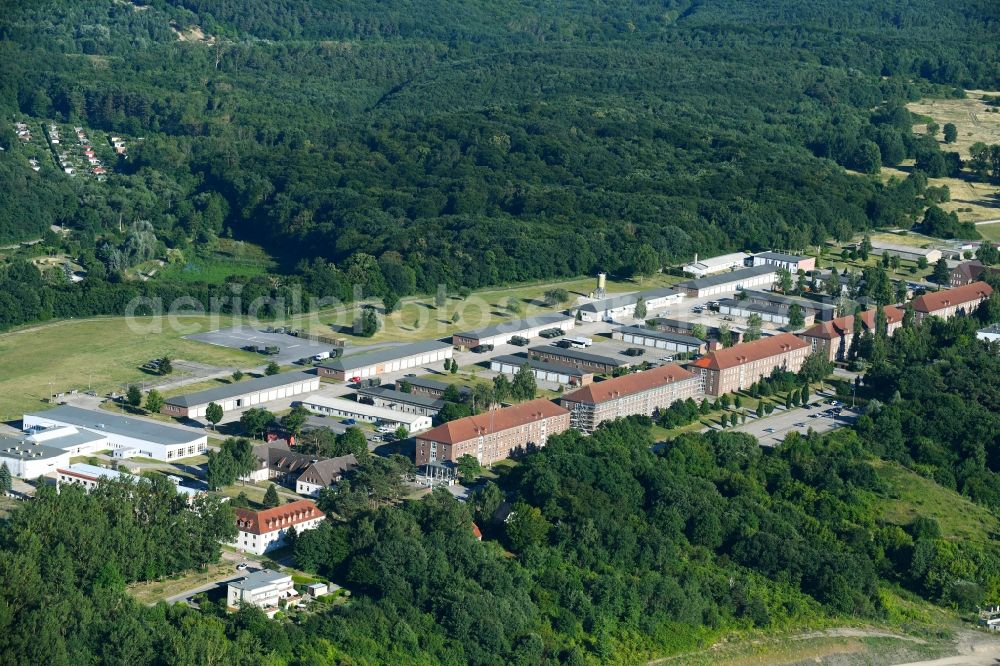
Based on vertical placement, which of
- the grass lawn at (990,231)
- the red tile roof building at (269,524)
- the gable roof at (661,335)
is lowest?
the grass lawn at (990,231)

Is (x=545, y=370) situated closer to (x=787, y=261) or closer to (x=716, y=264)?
(x=716, y=264)

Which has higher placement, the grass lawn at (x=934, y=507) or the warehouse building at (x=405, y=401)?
the warehouse building at (x=405, y=401)

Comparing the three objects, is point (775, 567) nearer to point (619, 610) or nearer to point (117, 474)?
point (619, 610)

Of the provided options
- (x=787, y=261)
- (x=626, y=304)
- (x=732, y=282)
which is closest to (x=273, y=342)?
(x=626, y=304)

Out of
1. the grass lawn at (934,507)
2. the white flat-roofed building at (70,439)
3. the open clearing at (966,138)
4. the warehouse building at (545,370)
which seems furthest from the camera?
the open clearing at (966,138)

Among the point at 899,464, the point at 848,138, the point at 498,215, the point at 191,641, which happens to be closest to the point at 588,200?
the point at 498,215

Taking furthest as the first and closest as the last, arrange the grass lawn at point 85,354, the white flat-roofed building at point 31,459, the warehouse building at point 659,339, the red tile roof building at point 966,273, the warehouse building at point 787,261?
the warehouse building at point 787,261, the red tile roof building at point 966,273, the warehouse building at point 659,339, the grass lawn at point 85,354, the white flat-roofed building at point 31,459

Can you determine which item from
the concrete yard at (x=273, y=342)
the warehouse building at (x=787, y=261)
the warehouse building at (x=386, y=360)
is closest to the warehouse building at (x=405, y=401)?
the warehouse building at (x=386, y=360)

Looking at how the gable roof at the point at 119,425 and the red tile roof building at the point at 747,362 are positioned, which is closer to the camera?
the gable roof at the point at 119,425

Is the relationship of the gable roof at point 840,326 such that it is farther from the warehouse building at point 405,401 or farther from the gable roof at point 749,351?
the warehouse building at point 405,401
